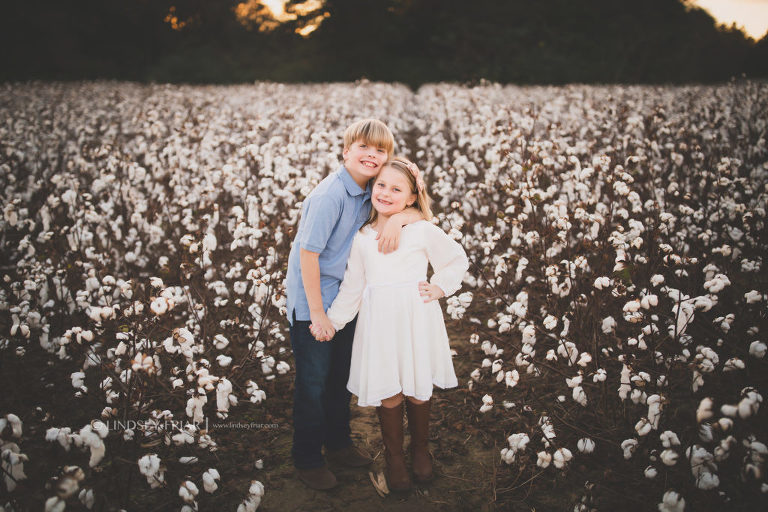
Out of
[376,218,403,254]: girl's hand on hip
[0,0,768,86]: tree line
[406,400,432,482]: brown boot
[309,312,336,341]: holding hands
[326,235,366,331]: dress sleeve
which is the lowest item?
[406,400,432,482]: brown boot

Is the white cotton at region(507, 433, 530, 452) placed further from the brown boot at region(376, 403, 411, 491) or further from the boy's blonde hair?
the boy's blonde hair

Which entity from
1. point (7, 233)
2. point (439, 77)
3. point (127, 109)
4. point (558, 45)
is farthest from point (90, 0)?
point (7, 233)

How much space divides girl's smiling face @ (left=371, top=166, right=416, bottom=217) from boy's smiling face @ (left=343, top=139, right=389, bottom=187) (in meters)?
0.05

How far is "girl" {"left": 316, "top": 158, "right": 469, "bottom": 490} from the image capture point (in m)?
2.52

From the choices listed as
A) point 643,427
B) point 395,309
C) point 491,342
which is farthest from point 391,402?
point 491,342

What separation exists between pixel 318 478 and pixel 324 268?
1.35 metres

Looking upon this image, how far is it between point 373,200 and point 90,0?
132 feet

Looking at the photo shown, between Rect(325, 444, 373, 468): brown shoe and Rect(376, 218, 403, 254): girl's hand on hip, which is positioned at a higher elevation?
Rect(376, 218, 403, 254): girl's hand on hip

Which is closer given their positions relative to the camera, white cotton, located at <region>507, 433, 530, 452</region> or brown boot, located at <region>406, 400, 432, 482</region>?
white cotton, located at <region>507, 433, 530, 452</region>

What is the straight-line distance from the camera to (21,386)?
3500 millimetres

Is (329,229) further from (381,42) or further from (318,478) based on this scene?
(381,42)

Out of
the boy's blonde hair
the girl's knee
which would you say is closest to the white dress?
the girl's knee

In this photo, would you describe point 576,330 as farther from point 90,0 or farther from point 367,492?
point 90,0

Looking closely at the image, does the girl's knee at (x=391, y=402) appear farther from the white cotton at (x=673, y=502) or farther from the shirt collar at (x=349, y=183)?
the white cotton at (x=673, y=502)
